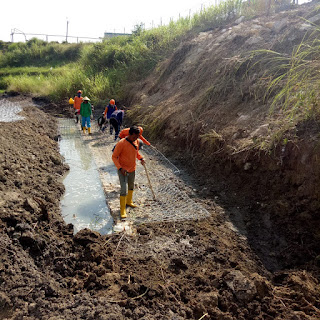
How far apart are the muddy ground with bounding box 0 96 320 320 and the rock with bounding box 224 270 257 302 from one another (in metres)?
0.01

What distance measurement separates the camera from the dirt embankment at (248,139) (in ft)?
15.6

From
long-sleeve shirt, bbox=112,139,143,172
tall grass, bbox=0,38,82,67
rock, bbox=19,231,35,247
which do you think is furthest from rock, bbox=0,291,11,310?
tall grass, bbox=0,38,82,67

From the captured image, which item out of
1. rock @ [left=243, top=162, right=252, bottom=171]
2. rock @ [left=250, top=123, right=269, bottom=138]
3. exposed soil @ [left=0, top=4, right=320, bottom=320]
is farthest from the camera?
rock @ [left=250, top=123, right=269, bottom=138]

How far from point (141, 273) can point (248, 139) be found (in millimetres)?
3905

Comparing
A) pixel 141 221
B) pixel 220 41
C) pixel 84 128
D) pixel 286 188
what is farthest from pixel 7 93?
pixel 286 188

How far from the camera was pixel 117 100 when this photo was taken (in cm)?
1603

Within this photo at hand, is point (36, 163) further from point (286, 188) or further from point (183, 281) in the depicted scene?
point (286, 188)

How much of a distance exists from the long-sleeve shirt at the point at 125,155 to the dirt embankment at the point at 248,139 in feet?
6.36

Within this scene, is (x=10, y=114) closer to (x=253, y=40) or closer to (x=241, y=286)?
(x=253, y=40)

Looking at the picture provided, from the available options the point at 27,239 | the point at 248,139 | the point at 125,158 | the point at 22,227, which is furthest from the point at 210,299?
the point at 248,139

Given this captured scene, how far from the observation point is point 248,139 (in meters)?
6.45

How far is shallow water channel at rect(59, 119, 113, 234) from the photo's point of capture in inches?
216

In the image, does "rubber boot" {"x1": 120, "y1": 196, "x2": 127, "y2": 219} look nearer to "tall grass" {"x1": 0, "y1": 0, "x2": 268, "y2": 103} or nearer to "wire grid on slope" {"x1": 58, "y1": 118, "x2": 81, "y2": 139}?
"wire grid on slope" {"x1": 58, "y1": 118, "x2": 81, "y2": 139}

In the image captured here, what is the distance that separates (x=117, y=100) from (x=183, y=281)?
13472 mm
